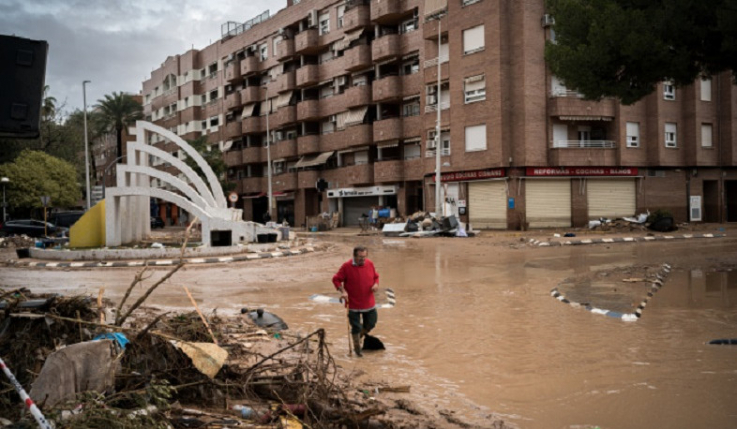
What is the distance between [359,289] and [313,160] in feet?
137

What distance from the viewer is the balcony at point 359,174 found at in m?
43.6

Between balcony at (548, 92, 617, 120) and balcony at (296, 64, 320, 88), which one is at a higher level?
balcony at (296, 64, 320, 88)

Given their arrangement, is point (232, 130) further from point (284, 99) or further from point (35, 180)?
point (35, 180)

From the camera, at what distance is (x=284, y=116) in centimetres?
5191

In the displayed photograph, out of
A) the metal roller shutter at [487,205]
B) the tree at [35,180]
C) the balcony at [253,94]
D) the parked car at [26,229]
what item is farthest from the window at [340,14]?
the tree at [35,180]

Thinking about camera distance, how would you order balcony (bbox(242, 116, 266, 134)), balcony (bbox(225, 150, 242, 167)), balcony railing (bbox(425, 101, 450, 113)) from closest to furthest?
balcony railing (bbox(425, 101, 450, 113)) < balcony (bbox(242, 116, 266, 134)) < balcony (bbox(225, 150, 242, 167))

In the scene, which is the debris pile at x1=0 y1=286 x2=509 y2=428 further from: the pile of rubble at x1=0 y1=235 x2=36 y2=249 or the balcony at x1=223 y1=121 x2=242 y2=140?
the balcony at x1=223 y1=121 x2=242 y2=140

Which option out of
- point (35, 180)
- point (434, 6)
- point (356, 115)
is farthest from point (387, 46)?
point (35, 180)

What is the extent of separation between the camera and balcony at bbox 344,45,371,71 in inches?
1724

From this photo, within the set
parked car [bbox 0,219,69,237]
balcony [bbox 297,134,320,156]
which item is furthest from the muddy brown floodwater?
balcony [bbox 297,134,320,156]

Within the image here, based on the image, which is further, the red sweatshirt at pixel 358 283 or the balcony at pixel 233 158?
the balcony at pixel 233 158

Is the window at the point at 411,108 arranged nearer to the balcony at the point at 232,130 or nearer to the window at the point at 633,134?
the window at the point at 633,134

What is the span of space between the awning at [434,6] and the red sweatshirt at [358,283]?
3241cm

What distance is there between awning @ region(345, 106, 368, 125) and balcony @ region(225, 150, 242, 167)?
17450mm
